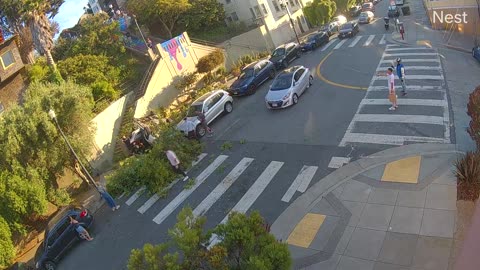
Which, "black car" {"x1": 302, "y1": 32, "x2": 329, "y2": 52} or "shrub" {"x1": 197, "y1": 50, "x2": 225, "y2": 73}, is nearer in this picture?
"shrub" {"x1": 197, "y1": 50, "x2": 225, "y2": 73}

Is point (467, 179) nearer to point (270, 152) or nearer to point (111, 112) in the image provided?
point (270, 152)

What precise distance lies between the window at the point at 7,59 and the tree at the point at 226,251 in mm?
26060

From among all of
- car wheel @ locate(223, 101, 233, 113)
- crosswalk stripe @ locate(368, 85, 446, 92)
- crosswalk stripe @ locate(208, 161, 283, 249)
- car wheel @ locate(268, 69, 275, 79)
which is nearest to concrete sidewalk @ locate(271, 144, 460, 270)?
crosswalk stripe @ locate(208, 161, 283, 249)

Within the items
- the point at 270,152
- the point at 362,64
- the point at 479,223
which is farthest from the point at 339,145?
the point at 362,64

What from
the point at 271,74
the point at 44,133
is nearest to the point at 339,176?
the point at 44,133

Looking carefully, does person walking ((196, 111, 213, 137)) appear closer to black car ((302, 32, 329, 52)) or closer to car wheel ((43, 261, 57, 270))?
car wheel ((43, 261, 57, 270))

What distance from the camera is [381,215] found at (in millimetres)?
10898

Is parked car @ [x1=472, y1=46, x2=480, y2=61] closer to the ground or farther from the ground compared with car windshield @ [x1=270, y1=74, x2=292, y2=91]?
closer to the ground

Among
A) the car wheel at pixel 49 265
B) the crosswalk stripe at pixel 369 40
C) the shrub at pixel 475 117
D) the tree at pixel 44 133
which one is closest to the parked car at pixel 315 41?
the crosswalk stripe at pixel 369 40

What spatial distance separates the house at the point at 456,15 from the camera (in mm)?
26025

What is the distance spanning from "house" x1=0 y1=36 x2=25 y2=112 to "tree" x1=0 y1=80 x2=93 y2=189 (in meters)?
7.26

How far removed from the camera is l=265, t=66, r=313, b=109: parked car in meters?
20.6

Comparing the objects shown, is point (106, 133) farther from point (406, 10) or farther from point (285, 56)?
point (406, 10)

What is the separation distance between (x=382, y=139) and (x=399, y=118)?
189 cm
